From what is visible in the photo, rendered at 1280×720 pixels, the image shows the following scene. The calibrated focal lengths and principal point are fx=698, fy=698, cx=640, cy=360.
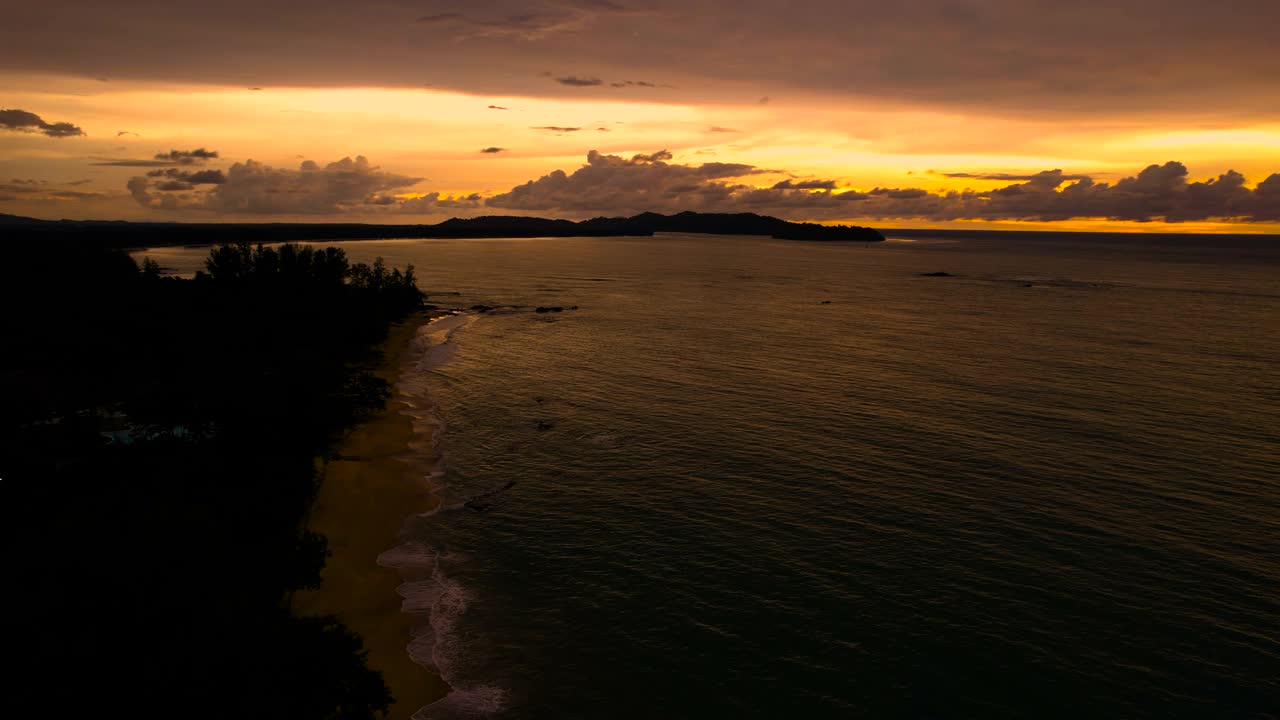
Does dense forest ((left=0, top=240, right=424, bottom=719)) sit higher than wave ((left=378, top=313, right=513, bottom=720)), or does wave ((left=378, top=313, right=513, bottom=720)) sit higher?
dense forest ((left=0, top=240, right=424, bottom=719))

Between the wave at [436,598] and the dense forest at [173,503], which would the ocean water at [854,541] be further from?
the dense forest at [173,503]

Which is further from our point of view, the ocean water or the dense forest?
the ocean water

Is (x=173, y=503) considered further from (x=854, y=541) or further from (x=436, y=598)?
(x=854, y=541)

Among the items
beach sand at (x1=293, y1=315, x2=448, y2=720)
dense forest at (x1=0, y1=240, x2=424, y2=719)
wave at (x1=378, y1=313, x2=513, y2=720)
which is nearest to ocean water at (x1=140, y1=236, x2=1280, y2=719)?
wave at (x1=378, y1=313, x2=513, y2=720)

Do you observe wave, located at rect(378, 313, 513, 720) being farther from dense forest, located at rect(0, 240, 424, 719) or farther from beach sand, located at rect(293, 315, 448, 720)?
dense forest, located at rect(0, 240, 424, 719)

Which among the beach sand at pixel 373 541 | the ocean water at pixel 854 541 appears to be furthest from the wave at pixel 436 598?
the beach sand at pixel 373 541

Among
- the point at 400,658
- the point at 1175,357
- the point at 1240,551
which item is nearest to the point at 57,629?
the point at 400,658
